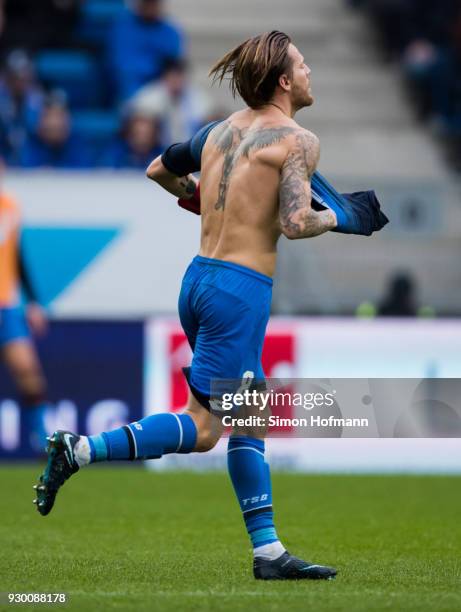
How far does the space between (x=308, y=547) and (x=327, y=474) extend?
16.2ft

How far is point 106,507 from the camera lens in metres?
9.23

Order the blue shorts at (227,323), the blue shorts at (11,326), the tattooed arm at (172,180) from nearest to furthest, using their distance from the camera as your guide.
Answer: the blue shorts at (227,323) < the tattooed arm at (172,180) < the blue shorts at (11,326)

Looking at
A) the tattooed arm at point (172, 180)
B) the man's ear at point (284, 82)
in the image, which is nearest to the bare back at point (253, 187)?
the man's ear at point (284, 82)

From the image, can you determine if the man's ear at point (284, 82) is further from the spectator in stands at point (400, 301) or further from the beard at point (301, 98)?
the spectator in stands at point (400, 301)

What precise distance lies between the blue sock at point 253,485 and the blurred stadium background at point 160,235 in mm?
6514

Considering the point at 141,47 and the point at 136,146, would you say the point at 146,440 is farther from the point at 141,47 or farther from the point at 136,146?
the point at 141,47

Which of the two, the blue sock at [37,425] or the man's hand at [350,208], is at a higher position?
the man's hand at [350,208]

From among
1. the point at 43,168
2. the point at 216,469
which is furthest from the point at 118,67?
the point at 216,469

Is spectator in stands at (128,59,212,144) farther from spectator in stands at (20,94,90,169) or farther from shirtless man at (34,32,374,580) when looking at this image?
shirtless man at (34,32,374,580)

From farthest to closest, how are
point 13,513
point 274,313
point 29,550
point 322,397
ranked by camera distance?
point 274,313 < point 13,513 < point 29,550 < point 322,397

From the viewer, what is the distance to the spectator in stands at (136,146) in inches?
559

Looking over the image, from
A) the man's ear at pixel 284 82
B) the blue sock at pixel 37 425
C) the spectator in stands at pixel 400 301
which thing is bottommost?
the blue sock at pixel 37 425

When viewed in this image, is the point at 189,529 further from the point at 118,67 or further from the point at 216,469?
the point at 118,67

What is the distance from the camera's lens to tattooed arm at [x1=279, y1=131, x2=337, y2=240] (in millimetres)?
5578
